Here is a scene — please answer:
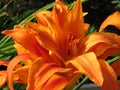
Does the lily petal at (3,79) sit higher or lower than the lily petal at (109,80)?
higher

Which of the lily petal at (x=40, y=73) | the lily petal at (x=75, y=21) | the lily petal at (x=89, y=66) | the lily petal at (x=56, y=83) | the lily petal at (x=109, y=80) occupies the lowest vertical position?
the lily petal at (x=109, y=80)

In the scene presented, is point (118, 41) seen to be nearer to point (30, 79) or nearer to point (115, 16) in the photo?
point (115, 16)

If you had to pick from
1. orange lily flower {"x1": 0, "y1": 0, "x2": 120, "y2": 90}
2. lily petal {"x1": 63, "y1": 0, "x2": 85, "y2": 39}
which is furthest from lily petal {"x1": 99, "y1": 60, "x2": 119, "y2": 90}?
lily petal {"x1": 63, "y1": 0, "x2": 85, "y2": 39}

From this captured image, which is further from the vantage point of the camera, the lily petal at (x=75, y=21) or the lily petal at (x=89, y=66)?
the lily petal at (x=75, y=21)

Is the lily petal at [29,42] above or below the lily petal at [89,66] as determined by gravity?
above

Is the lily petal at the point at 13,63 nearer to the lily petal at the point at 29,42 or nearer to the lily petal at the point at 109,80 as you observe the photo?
the lily petal at the point at 29,42

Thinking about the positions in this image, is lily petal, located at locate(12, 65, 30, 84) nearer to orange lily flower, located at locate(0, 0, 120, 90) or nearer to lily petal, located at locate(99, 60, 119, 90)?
orange lily flower, located at locate(0, 0, 120, 90)

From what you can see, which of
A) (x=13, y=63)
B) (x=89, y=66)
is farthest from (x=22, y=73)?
(x=89, y=66)

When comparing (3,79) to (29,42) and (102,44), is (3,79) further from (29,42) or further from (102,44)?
(102,44)

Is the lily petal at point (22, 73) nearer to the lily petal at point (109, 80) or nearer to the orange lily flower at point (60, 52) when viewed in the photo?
the orange lily flower at point (60, 52)

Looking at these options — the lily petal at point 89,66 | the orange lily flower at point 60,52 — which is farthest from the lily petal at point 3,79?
the lily petal at point 89,66
